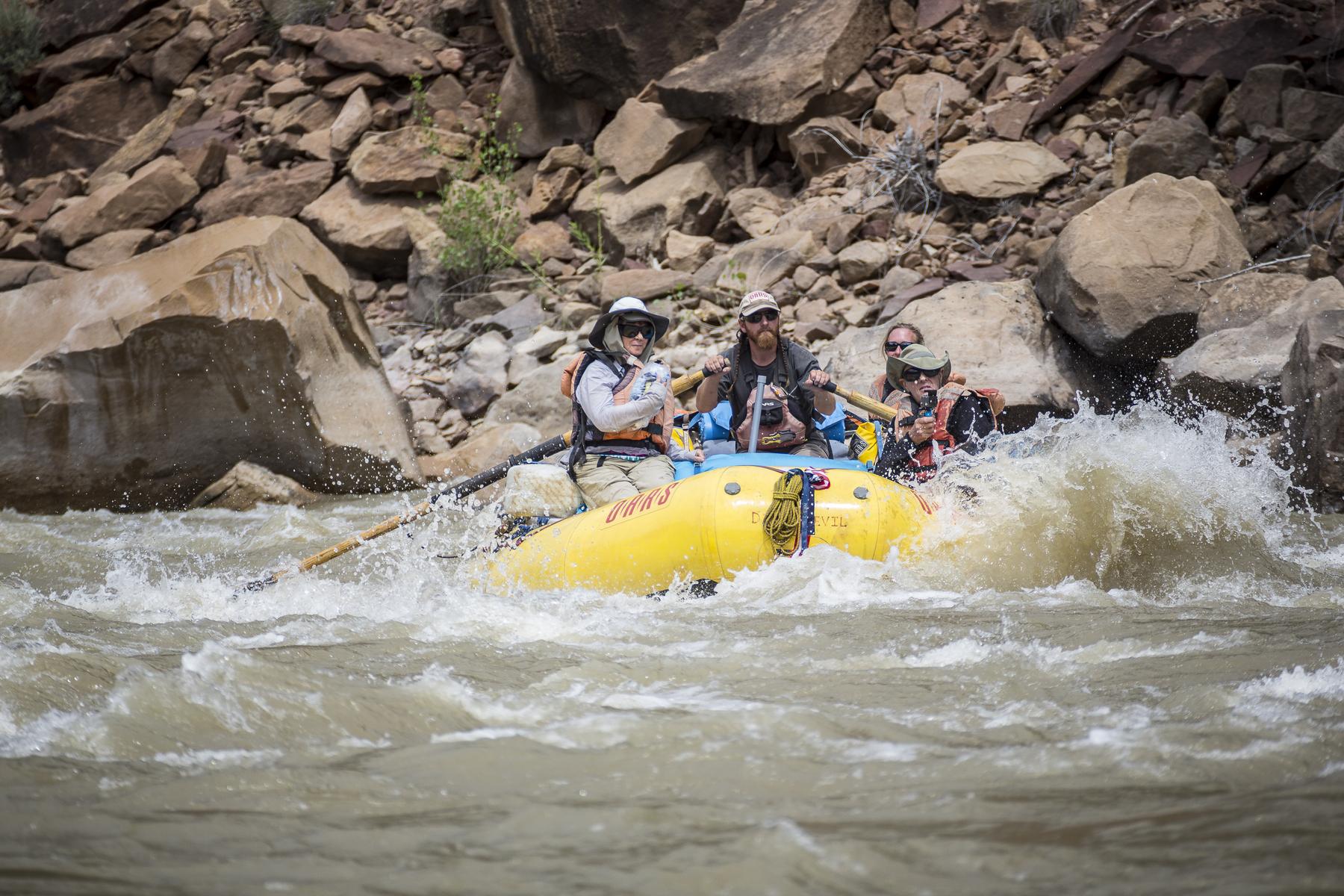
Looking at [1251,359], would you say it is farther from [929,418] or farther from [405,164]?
[405,164]

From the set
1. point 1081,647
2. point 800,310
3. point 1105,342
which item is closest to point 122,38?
point 800,310

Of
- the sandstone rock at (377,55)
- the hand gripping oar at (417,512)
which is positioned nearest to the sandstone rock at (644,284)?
the hand gripping oar at (417,512)

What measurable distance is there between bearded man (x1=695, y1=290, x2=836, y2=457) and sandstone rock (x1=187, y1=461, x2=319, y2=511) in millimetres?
3400

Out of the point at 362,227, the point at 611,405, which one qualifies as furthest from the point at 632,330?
the point at 362,227

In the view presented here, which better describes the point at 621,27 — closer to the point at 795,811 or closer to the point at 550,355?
the point at 550,355

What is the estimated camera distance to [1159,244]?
7.60m

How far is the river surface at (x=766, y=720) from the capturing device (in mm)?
2088

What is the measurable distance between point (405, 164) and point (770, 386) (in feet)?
25.6

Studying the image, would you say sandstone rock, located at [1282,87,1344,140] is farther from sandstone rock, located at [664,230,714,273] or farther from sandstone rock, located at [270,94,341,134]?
sandstone rock, located at [270,94,341,134]

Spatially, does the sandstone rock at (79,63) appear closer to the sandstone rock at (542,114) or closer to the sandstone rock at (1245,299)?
the sandstone rock at (542,114)

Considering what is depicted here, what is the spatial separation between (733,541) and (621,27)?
9.41m

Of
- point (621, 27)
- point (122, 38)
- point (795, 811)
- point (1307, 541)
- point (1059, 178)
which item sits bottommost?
point (1307, 541)

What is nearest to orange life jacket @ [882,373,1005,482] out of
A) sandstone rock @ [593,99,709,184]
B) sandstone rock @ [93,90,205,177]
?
sandstone rock @ [593,99,709,184]

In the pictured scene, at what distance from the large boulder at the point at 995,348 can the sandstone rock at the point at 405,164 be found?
19.5ft
